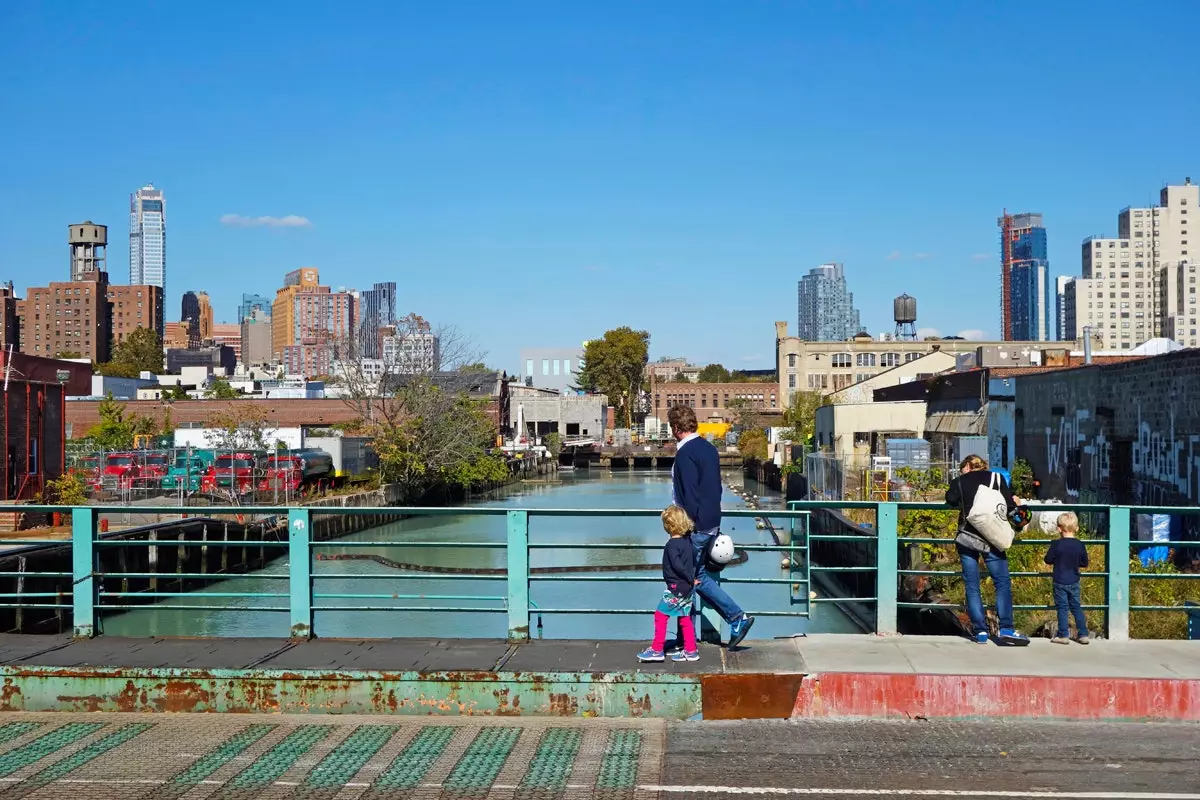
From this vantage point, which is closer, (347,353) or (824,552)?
(824,552)

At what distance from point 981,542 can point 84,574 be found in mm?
8724

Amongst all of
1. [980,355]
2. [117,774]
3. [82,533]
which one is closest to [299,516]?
[82,533]

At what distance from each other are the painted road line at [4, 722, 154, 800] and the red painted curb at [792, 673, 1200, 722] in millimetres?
5334

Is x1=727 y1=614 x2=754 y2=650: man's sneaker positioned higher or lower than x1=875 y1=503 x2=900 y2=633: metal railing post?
lower

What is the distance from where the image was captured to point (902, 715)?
30.3 ft

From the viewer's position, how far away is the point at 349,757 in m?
8.37

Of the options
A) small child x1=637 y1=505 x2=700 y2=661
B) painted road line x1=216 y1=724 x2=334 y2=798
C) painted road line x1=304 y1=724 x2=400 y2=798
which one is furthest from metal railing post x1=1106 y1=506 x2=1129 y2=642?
painted road line x1=216 y1=724 x2=334 y2=798

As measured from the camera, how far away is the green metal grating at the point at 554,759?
7.73m

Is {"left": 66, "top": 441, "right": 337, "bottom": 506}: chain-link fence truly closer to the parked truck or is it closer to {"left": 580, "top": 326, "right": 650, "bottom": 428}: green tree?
the parked truck

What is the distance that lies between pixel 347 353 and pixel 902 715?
6465 centimetres

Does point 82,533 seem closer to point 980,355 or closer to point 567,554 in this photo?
point 567,554

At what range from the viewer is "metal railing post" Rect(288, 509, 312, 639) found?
11.0 m

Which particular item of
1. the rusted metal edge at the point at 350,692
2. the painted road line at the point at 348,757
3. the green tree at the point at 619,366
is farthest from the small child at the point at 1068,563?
the green tree at the point at 619,366

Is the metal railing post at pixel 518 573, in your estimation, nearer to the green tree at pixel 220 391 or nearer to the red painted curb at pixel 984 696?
the red painted curb at pixel 984 696
